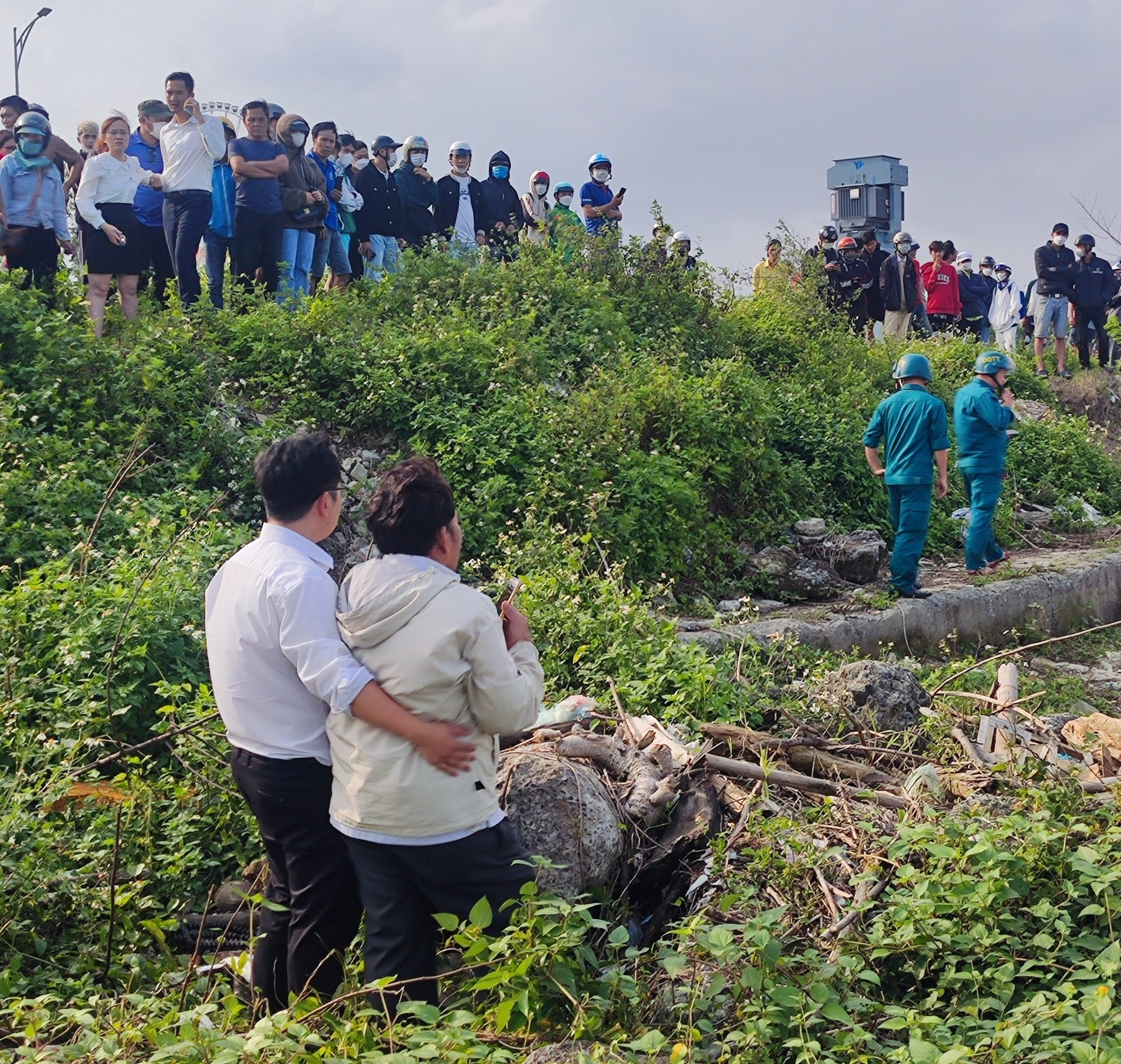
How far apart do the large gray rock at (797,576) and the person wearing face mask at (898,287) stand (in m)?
7.74

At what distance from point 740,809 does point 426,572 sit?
1.69m

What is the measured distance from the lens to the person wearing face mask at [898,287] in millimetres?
16406

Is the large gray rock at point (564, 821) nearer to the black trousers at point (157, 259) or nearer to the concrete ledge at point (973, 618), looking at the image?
the concrete ledge at point (973, 618)

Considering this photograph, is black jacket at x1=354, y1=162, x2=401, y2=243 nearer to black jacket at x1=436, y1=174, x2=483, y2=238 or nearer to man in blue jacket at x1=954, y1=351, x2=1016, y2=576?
black jacket at x1=436, y1=174, x2=483, y2=238

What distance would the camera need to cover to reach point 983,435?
9727mm

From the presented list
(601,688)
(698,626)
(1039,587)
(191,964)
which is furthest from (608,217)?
(191,964)

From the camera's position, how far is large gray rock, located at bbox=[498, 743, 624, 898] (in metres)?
3.69

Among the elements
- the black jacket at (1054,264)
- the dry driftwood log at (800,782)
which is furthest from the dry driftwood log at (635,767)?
the black jacket at (1054,264)

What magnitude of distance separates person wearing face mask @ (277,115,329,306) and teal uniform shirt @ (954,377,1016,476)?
Answer: 5.60m

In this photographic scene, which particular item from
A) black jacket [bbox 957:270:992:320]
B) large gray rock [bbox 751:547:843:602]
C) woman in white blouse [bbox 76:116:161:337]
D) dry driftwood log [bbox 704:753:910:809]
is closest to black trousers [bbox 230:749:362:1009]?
dry driftwood log [bbox 704:753:910:809]

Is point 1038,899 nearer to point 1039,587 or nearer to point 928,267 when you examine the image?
point 1039,587

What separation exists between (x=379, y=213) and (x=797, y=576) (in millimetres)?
5770

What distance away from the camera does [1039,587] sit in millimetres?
9859

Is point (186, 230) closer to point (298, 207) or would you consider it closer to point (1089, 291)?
point (298, 207)
